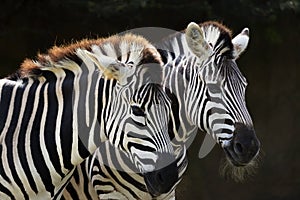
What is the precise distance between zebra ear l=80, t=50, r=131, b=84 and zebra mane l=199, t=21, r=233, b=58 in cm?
125

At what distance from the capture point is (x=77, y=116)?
183 inches

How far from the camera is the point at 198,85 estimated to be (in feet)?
18.2

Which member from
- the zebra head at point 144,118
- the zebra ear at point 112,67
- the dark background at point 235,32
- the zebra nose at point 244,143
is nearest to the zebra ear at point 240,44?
the zebra nose at point 244,143

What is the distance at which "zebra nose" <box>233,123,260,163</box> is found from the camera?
5242 millimetres

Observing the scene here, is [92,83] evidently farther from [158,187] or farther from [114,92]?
[158,187]

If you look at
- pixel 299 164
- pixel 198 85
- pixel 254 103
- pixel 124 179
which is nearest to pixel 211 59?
pixel 198 85

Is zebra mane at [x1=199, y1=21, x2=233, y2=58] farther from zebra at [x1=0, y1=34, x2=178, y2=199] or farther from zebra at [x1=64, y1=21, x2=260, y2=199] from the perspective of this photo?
zebra at [x1=0, y1=34, x2=178, y2=199]

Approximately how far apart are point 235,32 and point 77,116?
16.6ft

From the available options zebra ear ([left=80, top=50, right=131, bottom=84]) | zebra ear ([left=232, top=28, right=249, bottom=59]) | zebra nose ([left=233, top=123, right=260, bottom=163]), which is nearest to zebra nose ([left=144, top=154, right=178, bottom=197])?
zebra ear ([left=80, top=50, right=131, bottom=84])

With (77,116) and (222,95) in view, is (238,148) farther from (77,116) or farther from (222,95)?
(77,116)

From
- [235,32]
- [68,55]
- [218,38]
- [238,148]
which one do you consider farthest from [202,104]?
[235,32]

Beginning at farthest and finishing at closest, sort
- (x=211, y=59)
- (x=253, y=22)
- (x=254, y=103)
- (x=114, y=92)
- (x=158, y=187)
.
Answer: (x=254, y=103), (x=253, y=22), (x=211, y=59), (x=114, y=92), (x=158, y=187)

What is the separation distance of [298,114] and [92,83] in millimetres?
6403

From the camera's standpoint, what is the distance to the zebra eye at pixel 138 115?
4.37m
